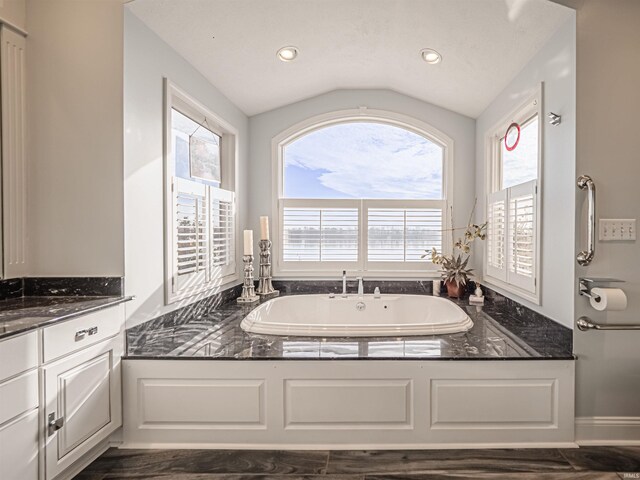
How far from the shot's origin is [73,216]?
193cm

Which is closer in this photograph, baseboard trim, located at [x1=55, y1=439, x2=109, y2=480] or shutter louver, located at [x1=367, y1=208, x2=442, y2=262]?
baseboard trim, located at [x1=55, y1=439, x2=109, y2=480]

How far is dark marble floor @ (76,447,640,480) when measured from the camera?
1.70 metres

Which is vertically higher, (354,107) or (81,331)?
(354,107)

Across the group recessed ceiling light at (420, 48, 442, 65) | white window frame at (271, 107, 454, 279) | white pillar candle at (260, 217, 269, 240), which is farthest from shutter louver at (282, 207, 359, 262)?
recessed ceiling light at (420, 48, 442, 65)

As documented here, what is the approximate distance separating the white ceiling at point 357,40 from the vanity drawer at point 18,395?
1827 millimetres

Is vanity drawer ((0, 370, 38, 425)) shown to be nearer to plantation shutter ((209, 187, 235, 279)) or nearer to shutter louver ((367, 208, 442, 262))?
plantation shutter ((209, 187, 235, 279))

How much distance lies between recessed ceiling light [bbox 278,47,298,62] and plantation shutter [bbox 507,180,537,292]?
5.84 feet

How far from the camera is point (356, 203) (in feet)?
11.3

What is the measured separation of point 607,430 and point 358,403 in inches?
51.3

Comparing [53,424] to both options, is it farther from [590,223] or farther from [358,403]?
[590,223]

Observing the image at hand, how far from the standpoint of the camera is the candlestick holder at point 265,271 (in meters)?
3.21

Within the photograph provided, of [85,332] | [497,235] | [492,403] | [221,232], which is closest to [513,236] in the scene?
[497,235]

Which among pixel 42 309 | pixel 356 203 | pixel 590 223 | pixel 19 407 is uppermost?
pixel 356 203

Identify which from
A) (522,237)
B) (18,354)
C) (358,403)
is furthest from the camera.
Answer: (522,237)
